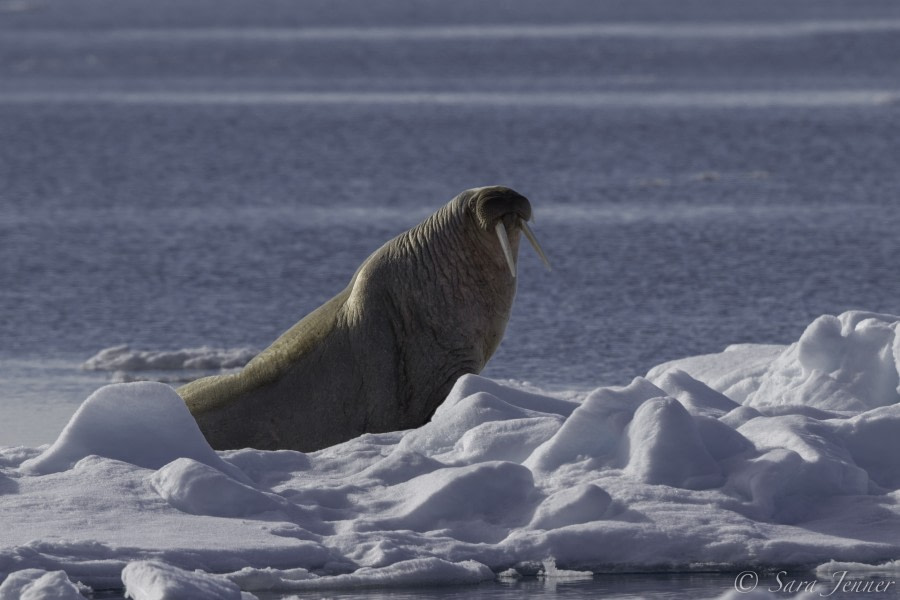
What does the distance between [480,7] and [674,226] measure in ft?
245

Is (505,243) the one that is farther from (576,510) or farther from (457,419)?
(576,510)

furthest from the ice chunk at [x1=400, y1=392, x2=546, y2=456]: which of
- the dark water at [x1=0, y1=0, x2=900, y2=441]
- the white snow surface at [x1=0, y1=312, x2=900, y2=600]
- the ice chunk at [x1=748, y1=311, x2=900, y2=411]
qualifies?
the dark water at [x1=0, y1=0, x2=900, y2=441]

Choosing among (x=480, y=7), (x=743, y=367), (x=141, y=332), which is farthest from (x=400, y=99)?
(x=480, y=7)

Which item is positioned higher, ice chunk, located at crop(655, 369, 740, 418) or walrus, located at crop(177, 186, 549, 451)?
walrus, located at crop(177, 186, 549, 451)

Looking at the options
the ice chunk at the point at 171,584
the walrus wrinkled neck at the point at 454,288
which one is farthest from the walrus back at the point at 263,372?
the ice chunk at the point at 171,584

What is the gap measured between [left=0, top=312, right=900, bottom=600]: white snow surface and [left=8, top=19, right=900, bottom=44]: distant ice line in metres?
47.0

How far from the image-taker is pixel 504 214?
779cm

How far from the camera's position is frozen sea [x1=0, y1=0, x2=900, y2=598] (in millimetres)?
11914

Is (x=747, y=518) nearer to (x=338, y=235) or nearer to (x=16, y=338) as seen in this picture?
(x=16, y=338)

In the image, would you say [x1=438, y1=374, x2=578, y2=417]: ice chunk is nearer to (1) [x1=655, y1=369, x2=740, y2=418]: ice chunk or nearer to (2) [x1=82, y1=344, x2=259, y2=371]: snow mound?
(1) [x1=655, y1=369, x2=740, y2=418]: ice chunk

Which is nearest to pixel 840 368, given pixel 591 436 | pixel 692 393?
pixel 692 393

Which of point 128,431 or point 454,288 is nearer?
point 128,431

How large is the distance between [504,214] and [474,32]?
2176 inches

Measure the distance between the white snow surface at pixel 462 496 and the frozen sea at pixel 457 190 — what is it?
489 millimetres
